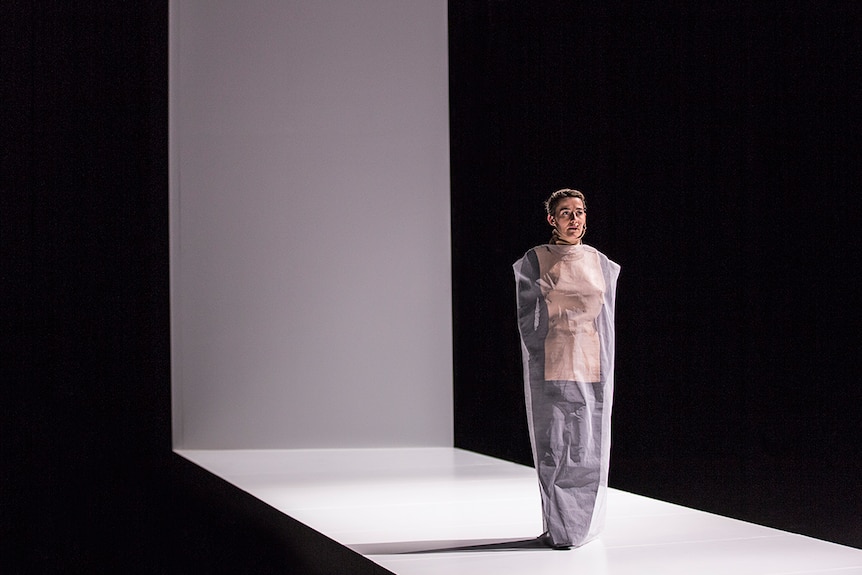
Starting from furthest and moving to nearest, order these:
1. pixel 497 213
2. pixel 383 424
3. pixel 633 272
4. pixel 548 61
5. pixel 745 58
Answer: pixel 383 424
pixel 497 213
pixel 548 61
pixel 633 272
pixel 745 58

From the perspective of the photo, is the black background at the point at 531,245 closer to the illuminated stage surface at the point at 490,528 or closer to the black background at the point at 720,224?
the black background at the point at 720,224

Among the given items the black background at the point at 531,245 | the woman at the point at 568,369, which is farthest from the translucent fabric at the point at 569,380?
the black background at the point at 531,245

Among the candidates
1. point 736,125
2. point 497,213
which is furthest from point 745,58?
point 497,213

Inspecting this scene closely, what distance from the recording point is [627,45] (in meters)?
4.30

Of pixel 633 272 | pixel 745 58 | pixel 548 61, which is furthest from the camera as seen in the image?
pixel 548 61

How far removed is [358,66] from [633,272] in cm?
292

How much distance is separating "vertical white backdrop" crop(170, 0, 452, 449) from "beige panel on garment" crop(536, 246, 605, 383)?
3.63 meters

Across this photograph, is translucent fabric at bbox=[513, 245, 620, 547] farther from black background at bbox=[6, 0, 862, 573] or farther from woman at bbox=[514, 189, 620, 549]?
black background at bbox=[6, 0, 862, 573]

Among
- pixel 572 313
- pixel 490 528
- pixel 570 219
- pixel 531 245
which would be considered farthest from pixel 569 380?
pixel 531 245

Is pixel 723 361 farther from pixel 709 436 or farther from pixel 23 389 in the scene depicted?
pixel 23 389

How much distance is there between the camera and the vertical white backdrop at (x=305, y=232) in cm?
623

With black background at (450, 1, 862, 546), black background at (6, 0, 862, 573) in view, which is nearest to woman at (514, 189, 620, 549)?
black background at (6, 0, 862, 573)

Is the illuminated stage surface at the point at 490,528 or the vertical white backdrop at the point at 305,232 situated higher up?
the vertical white backdrop at the point at 305,232

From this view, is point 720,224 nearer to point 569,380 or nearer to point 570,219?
point 570,219
